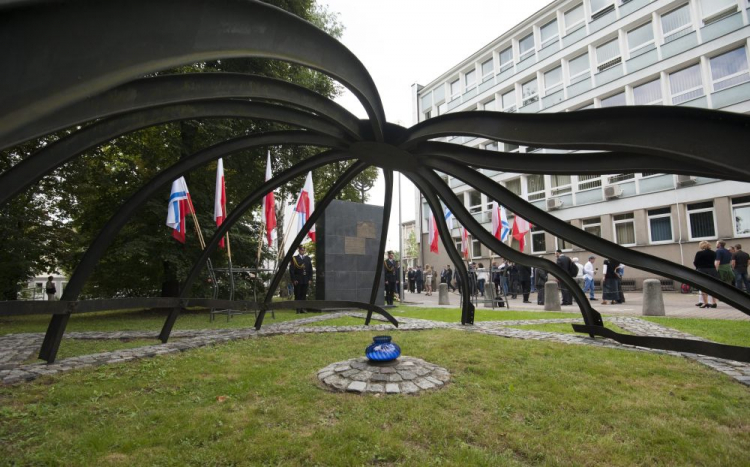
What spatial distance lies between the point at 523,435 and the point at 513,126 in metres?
2.38

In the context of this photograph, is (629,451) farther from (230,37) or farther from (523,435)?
(230,37)

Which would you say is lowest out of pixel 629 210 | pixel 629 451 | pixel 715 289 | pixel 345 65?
pixel 629 451

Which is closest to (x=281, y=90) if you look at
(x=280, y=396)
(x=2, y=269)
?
(x=280, y=396)

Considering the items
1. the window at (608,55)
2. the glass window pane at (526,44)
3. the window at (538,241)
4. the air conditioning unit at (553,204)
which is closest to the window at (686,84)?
the window at (608,55)

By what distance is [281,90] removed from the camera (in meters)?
2.95

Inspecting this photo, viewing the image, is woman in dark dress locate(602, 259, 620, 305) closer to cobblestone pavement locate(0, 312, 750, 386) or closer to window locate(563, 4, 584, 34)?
cobblestone pavement locate(0, 312, 750, 386)

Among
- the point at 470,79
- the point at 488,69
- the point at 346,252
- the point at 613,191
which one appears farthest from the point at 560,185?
the point at 346,252

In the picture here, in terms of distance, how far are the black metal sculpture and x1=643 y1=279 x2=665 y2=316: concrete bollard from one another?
23.5ft

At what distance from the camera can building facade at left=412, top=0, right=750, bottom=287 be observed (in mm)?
20406

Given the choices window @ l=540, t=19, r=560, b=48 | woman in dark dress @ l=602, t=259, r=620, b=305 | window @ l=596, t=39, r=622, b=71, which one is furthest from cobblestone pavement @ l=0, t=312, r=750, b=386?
window @ l=540, t=19, r=560, b=48

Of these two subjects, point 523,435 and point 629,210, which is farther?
point 629,210

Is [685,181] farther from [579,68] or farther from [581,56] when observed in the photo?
[581,56]

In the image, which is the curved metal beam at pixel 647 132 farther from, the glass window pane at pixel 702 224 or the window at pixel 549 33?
the window at pixel 549 33

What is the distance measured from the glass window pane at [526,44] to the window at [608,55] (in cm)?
574
